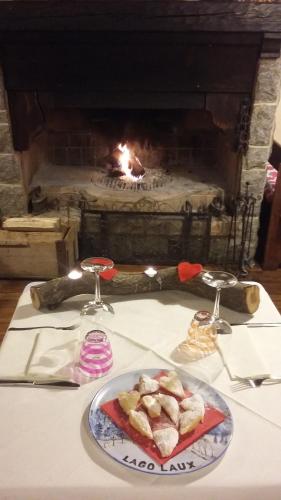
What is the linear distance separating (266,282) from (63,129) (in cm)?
161

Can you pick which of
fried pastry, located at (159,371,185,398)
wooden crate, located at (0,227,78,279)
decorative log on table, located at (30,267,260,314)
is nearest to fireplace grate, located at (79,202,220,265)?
wooden crate, located at (0,227,78,279)

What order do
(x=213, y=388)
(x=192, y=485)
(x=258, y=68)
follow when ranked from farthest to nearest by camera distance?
(x=258, y=68) < (x=213, y=388) < (x=192, y=485)

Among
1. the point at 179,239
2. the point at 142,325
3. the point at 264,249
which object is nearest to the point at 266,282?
the point at 264,249

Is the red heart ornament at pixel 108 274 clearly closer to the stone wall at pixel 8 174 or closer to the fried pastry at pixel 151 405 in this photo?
the fried pastry at pixel 151 405

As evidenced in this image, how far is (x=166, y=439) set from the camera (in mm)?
803

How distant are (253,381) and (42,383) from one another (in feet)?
1.53

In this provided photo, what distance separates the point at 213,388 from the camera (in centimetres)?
95

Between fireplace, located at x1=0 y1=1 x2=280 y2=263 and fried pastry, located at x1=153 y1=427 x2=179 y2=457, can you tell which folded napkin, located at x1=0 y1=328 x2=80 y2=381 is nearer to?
fried pastry, located at x1=153 y1=427 x2=179 y2=457

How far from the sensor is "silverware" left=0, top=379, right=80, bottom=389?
0.96 meters

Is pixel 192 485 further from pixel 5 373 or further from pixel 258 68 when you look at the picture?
pixel 258 68

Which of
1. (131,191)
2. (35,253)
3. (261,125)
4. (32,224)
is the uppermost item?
(261,125)

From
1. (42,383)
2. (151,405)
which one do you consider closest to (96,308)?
(42,383)

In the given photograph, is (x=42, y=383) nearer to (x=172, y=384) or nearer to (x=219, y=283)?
(x=172, y=384)

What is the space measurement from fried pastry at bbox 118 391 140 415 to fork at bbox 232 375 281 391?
0.74ft
